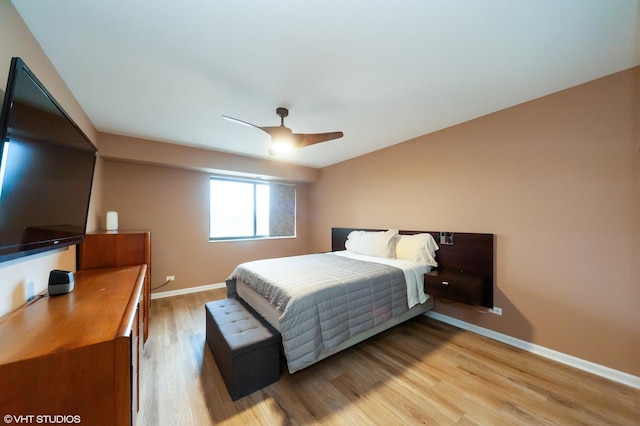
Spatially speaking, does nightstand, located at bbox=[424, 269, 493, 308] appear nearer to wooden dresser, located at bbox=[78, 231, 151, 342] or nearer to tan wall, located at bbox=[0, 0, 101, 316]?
wooden dresser, located at bbox=[78, 231, 151, 342]

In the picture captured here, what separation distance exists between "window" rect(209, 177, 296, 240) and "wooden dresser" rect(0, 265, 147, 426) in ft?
10.9

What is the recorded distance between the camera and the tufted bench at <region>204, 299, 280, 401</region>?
1662mm

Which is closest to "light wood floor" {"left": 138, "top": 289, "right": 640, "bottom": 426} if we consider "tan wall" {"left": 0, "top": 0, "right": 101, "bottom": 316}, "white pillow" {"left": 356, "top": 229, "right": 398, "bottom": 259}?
"tan wall" {"left": 0, "top": 0, "right": 101, "bottom": 316}

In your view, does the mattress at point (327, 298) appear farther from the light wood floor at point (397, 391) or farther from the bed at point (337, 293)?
the light wood floor at point (397, 391)

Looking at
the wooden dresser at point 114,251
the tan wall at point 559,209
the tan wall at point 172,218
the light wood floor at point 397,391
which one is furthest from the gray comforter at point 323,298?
the tan wall at point 172,218

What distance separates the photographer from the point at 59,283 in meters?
1.46

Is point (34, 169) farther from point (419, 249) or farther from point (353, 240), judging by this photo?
point (353, 240)

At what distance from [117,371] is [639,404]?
3.23 meters

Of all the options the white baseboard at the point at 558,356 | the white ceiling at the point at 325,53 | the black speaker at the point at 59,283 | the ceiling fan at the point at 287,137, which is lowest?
the white baseboard at the point at 558,356

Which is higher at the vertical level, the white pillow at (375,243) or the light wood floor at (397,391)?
the white pillow at (375,243)

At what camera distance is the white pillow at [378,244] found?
3275 mm

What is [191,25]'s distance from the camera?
55.3 inches

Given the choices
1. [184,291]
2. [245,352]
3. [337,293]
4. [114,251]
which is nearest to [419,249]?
[337,293]

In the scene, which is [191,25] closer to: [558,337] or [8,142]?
[8,142]
